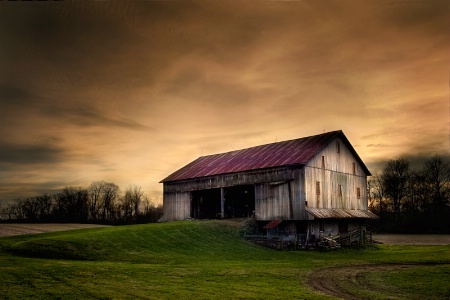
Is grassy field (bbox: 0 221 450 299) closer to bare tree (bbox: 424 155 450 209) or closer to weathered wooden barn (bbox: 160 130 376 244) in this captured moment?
weathered wooden barn (bbox: 160 130 376 244)

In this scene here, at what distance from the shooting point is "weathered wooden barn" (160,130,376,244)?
43.0 m

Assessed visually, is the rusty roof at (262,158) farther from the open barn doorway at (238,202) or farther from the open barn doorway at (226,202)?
the open barn doorway at (238,202)

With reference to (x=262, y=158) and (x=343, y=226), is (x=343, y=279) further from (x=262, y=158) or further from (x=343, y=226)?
(x=262, y=158)

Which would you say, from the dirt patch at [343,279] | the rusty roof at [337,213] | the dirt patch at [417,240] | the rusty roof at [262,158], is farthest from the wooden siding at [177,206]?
the dirt patch at [343,279]

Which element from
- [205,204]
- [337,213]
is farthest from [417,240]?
[205,204]

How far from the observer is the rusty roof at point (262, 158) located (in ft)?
147

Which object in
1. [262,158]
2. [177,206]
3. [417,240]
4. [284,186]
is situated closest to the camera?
[284,186]

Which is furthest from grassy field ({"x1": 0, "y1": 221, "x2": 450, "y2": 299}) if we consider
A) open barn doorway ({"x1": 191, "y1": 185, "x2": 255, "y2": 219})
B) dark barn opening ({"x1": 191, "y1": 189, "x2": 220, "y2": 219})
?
dark barn opening ({"x1": 191, "y1": 189, "x2": 220, "y2": 219})

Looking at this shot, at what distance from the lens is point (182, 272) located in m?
22.2

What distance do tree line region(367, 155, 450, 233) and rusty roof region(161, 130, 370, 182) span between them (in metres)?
42.0

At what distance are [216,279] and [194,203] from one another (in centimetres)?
3611

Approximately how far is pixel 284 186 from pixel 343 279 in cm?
2206

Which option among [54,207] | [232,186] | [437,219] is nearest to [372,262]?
[232,186]

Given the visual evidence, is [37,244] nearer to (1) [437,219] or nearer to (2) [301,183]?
(2) [301,183]
